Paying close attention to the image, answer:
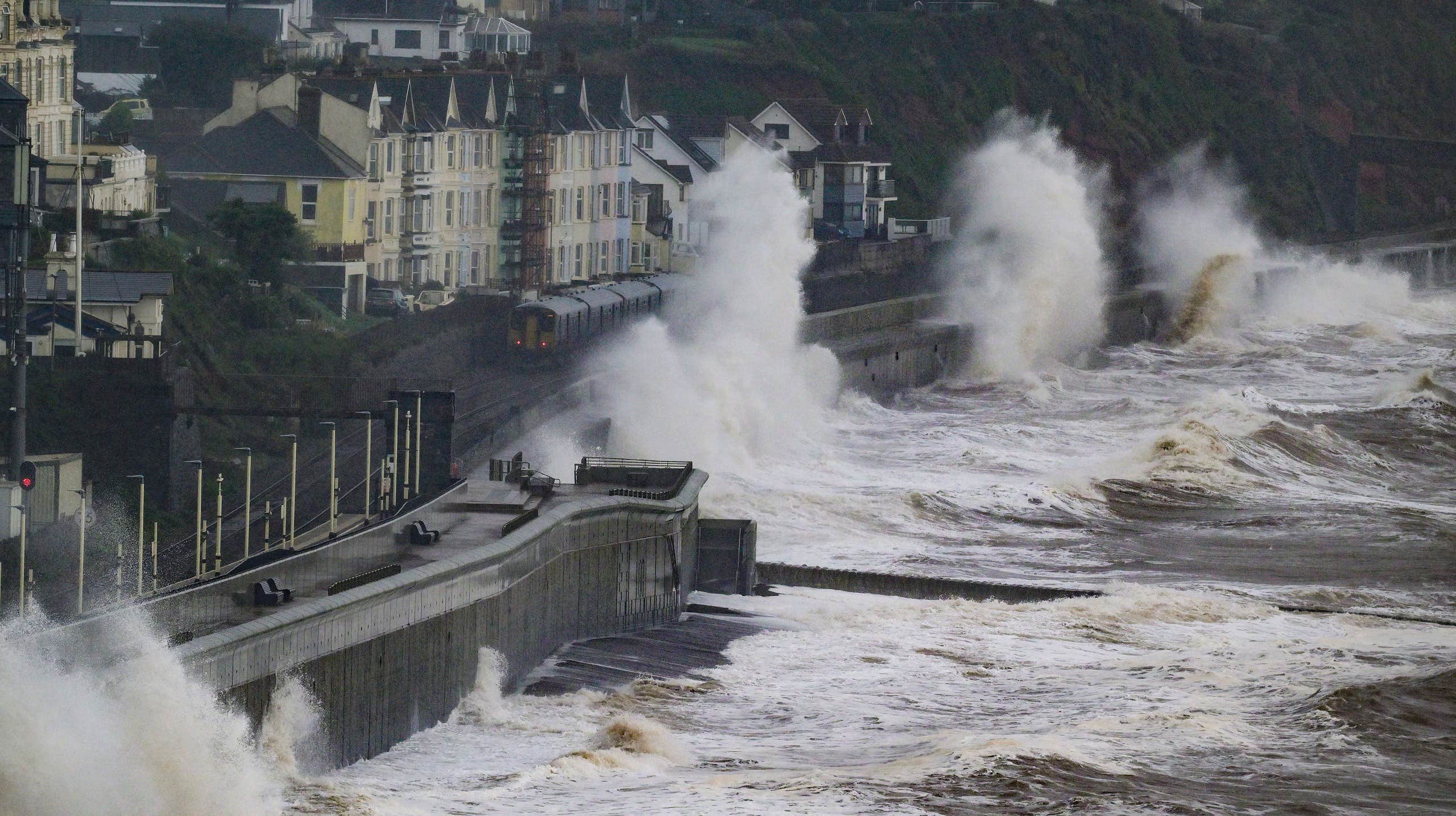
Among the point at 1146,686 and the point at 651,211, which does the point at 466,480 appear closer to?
the point at 1146,686

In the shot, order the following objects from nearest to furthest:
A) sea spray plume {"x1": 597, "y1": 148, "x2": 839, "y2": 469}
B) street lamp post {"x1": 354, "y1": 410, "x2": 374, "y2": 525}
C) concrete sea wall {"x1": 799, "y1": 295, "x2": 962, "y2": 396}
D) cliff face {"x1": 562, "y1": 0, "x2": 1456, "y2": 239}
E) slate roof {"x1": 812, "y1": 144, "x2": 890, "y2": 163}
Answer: street lamp post {"x1": 354, "y1": 410, "x2": 374, "y2": 525}
sea spray plume {"x1": 597, "y1": 148, "x2": 839, "y2": 469}
concrete sea wall {"x1": 799, "y1": 295, "x2": 962, "y2": 396}
slate roof {"x1": 812, "y1": 144, "x2": 890, "y2": 163}
cliff face {"x1": 562, "y1": 0, "x2": 1456, "y2": 239}

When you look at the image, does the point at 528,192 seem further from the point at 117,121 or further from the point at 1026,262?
the point at 1026,262

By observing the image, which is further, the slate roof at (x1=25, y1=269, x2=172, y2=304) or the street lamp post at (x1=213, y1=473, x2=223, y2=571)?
the slate roof at (x1=25, y1=269, x2=172, y2=304)

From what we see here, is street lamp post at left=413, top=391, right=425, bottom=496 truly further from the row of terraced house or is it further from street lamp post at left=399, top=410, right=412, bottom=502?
the row of terraced house

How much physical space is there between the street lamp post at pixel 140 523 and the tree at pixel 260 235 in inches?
551

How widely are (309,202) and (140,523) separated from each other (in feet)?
97.7

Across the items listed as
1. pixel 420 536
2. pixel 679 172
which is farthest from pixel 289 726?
pixel 679 172

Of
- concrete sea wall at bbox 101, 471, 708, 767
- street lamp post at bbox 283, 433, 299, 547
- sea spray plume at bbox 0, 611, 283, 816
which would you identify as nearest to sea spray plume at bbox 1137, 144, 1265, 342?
street lamp post at bbox 283, 433, 299, 547

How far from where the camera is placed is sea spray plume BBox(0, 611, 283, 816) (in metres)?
17.4

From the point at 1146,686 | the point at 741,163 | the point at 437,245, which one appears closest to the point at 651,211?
the point at 741,163

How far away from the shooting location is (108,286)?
38.4 metres

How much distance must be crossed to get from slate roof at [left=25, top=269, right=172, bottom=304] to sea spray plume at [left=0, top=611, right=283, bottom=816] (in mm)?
19044

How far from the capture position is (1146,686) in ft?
86.7

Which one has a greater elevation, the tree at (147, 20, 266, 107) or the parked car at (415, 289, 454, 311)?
the tree at (147, 20, 266, 107)
